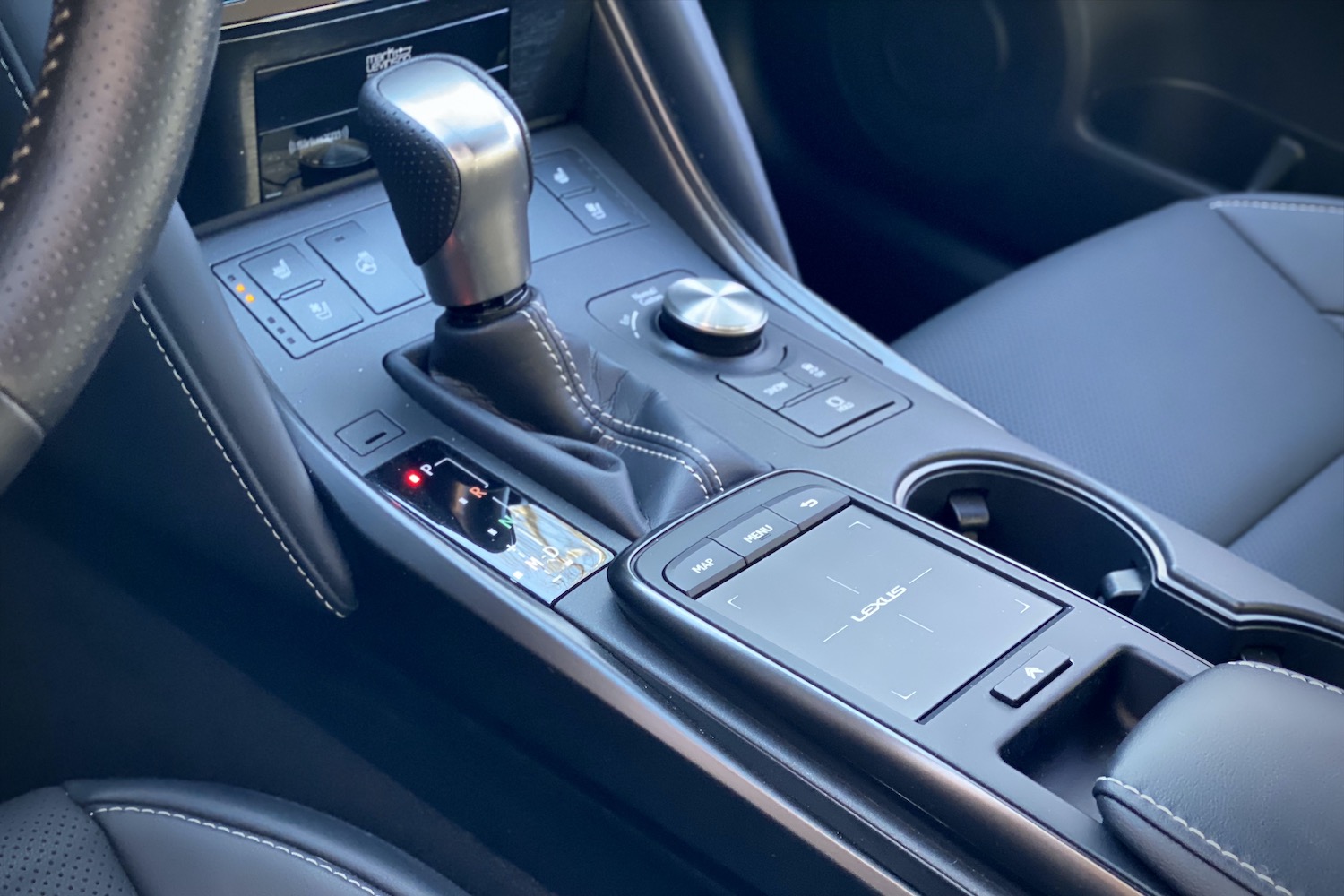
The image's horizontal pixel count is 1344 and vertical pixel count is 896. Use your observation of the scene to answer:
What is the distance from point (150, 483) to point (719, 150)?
1.68ft

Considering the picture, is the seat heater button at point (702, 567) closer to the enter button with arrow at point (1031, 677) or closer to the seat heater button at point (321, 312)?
the enter button with arrow at point (1031, 677)

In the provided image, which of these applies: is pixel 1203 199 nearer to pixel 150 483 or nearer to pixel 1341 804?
pixel 1341 804

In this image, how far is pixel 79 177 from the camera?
0.40 metres

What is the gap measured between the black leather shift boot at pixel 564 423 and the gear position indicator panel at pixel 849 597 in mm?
46

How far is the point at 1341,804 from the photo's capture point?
477mm

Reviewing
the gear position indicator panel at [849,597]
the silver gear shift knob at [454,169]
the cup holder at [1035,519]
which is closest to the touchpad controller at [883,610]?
the gear position indicator panel at [849,597]

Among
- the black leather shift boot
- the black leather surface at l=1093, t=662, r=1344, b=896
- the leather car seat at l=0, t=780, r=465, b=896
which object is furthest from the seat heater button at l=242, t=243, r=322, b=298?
the black leather surface at l=1093, t=662, r=1344, b=896

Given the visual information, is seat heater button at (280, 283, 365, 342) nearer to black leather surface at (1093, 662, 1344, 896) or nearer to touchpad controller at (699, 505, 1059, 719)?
touchpad controller at (699, 505, 1059, 719)

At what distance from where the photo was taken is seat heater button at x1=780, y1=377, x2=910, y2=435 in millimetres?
792

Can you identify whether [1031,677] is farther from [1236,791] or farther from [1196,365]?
[1196,365]

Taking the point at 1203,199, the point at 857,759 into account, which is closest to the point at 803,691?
the point at 857,759

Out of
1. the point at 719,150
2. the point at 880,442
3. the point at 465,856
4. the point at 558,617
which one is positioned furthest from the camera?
the point at 719,150

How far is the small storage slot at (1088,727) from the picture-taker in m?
0.58

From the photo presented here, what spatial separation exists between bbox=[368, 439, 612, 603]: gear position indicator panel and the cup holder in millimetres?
223
